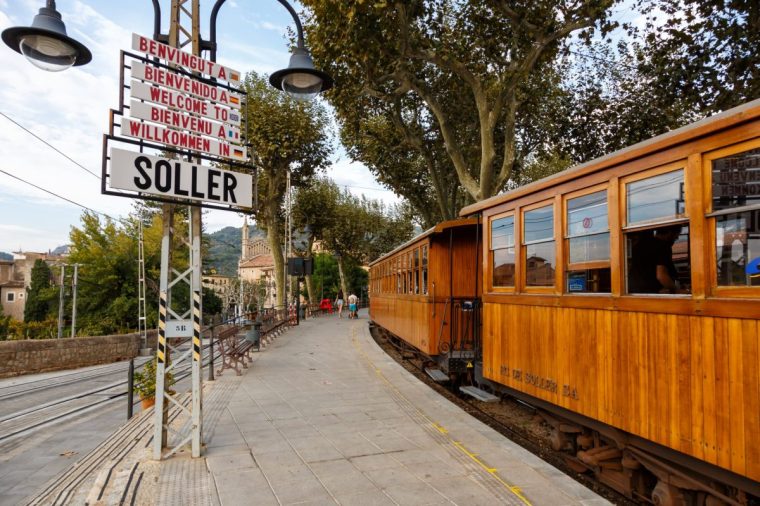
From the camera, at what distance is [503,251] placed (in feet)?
22.0

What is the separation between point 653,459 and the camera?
4184 millimetres

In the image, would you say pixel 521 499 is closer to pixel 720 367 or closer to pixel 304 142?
pixel 720 367

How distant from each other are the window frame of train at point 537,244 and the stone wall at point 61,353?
694 inches

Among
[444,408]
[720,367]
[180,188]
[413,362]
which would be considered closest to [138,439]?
[180,188]

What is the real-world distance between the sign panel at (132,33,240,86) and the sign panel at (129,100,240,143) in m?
0.53

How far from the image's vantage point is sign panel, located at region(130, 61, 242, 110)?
514cm

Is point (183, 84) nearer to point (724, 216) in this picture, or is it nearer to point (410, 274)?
point (724, 216)

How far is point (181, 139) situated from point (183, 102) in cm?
39

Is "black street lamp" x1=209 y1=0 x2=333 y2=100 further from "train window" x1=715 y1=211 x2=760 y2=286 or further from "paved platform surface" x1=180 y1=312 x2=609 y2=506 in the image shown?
"train window" x1=715 y1=211 x2=760 y2=286

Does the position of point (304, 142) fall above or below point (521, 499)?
above

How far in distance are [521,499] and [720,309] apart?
2.11 m

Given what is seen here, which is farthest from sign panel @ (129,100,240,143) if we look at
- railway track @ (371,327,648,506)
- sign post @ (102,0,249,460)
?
railway track @ (371,327,648,506)

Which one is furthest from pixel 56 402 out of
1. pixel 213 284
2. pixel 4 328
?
pixel 213 284

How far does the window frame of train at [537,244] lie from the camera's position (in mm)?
5498
